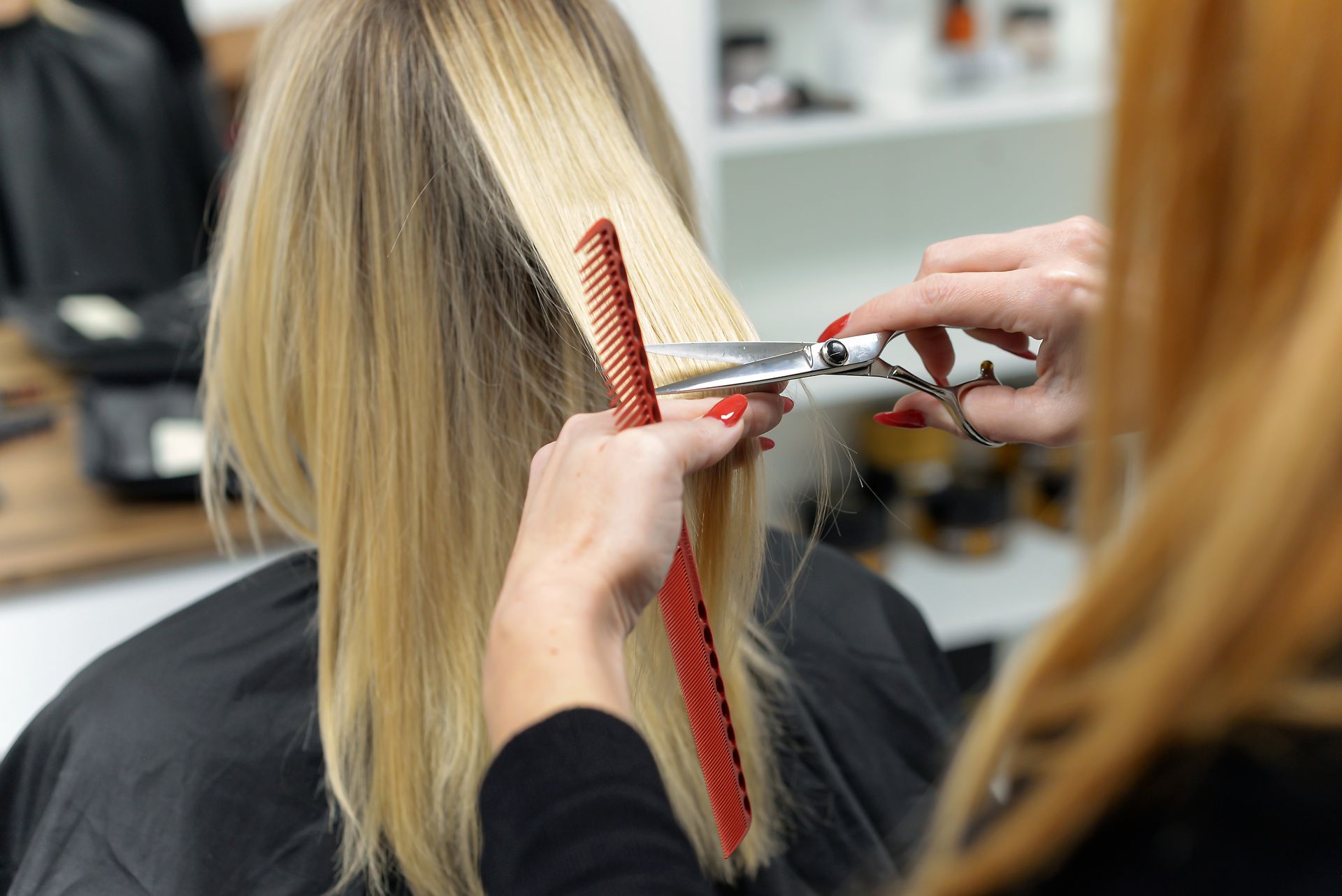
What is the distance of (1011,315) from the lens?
750 mm

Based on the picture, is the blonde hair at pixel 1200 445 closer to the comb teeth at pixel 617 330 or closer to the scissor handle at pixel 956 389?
the comb teeth at pixel 617 330

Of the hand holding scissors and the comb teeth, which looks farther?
the hand holding scissors

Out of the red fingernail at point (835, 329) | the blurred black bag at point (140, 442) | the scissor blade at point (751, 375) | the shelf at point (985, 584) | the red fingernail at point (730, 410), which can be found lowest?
the shelf at point (985, 584)

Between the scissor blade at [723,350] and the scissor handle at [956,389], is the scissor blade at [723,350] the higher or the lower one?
the higher one

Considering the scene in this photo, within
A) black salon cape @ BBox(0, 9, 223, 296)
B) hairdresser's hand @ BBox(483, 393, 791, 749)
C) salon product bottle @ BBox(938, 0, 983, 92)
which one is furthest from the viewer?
salon product bottle @ BBox(938, 0, 983, 92)

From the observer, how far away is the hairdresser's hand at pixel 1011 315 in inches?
29.3

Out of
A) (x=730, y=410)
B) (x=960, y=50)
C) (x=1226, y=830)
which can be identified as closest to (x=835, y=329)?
(x=730, y=410)

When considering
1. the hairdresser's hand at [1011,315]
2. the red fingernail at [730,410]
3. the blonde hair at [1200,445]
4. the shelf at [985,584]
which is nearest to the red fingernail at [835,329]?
the hairdresser's hand at [1011,315]

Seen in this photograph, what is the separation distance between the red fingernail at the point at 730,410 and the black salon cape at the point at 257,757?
10.7 inches

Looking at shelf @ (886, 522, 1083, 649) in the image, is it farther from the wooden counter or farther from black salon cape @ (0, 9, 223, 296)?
black salon cape @ (0, 9, 223, 296)

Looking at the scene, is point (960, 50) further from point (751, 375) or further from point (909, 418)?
point (751, 375)

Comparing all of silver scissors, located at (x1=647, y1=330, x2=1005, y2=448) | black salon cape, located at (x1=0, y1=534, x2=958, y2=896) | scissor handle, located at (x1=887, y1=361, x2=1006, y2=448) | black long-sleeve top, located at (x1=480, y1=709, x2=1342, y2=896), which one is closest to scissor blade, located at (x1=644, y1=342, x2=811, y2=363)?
silver scissors, located at (x1=647, y1=330, x2=1005, y2=448)

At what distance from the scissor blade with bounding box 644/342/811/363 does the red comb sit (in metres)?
0.07

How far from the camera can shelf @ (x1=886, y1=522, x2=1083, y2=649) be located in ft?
5.72
